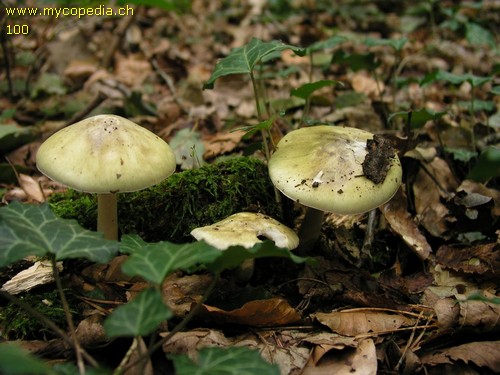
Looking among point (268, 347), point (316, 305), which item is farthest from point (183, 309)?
point (316, 305)

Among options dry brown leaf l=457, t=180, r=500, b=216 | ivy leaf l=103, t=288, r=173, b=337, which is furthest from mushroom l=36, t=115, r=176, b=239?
dry brown leaf l=457, t=180, r=500, b=216

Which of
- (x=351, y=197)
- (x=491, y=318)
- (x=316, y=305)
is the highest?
(x=351, y=197)

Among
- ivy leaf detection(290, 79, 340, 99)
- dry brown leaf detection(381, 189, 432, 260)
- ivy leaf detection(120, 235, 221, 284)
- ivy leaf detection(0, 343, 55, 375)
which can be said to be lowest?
dry brown leaf detection(381, 189, 432, 260)

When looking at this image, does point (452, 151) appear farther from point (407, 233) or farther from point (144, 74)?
point (144, 74)

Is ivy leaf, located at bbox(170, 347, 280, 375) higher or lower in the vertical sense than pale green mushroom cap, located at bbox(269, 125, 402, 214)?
lower

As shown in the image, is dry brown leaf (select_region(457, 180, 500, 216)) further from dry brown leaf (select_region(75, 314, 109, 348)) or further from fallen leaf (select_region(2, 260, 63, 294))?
fallen leaf (select_region(2, 260, 63, 294))

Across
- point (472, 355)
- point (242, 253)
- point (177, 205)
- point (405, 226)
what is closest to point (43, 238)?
point (242, 253)
